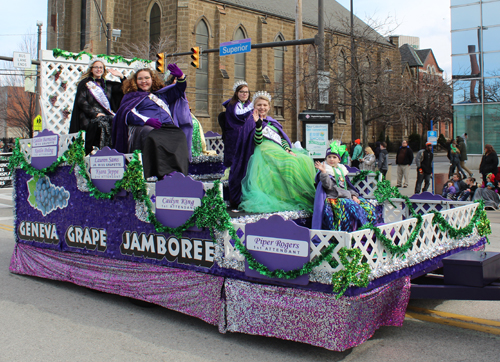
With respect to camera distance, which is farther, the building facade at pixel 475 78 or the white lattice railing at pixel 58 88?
the building facade at pixel 475 78

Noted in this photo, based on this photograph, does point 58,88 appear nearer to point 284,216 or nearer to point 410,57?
point 284,216

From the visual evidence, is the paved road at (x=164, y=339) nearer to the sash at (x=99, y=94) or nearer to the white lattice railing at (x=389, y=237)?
the white lattice railing at (x=389, y=237)

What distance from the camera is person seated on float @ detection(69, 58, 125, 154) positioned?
7.17 metres

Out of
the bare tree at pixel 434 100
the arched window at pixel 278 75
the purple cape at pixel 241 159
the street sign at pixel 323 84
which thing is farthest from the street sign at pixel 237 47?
the bare tree at pixel 434 100

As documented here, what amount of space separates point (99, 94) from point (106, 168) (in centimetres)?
205

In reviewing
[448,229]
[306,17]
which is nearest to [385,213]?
[448,229]

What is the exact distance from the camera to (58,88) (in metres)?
7.70

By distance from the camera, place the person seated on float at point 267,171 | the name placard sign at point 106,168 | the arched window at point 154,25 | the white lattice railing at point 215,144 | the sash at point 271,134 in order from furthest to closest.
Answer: the arched window at point 154,25
the white lattice railing at point 215,144
the sash at point 271,134
the person seated on float at point 267,171
the name placard sign at point 106,168

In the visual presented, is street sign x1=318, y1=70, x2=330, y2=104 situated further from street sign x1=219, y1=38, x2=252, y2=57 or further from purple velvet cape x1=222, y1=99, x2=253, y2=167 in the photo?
purple velvet cape x1=222, y1=99, x2=253, y2=167

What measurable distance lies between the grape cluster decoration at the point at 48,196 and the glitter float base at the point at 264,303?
1126 millimetres

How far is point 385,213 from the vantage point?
22.7 ft

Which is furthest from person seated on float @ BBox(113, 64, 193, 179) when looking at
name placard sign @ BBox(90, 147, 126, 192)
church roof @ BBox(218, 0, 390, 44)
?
church roof @ BBox(218, 0, 390, 44)

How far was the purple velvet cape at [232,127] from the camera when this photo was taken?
8.29 m

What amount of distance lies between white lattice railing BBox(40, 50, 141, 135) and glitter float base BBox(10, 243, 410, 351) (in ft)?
9.11
